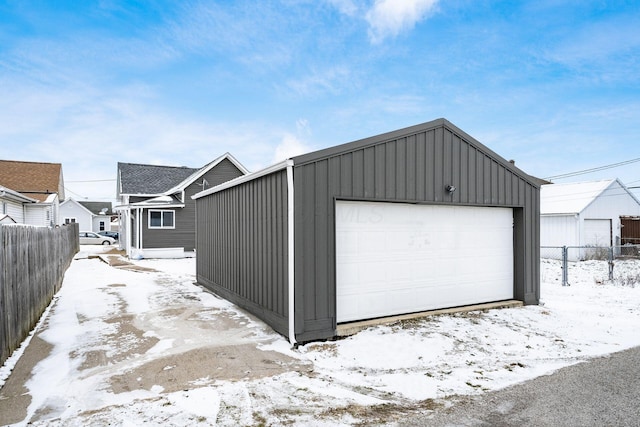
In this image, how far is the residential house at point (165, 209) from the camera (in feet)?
59.4

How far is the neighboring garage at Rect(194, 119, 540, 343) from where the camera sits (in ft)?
17.8

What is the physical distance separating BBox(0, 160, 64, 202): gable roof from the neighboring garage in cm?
2021

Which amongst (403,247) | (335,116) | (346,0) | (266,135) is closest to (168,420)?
(403,247)

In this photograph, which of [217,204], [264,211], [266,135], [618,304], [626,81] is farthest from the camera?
[266,135]

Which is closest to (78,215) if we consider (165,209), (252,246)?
(165,209)

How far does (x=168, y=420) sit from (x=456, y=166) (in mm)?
6023

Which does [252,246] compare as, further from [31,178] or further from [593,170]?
[593,170]

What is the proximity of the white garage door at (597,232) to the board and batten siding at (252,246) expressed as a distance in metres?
17.1

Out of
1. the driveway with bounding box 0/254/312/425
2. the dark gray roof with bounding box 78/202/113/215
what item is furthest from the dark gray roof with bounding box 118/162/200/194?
the dark gray roof with bounding box 78/202/113/215

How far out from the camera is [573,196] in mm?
18844

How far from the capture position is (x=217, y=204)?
885 centimetres

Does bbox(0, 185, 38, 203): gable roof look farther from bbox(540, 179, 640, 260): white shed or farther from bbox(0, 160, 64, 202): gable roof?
bbox(540, 179, 640, 260): white shed

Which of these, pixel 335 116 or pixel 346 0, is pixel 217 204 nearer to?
pixel 346 0

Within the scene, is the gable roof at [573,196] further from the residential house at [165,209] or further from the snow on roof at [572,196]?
the residential house at [165,209]
